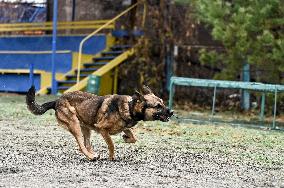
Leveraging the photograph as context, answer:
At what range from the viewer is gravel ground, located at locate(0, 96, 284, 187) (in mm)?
6391

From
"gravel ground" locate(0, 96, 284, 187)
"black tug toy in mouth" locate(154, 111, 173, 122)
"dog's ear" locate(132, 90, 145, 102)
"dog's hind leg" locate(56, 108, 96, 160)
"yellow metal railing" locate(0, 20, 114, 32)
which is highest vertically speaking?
"yellow metal railing" locate(0, 20, 114, 32)

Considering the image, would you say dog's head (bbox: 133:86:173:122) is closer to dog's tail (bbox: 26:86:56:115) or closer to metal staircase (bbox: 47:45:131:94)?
dog's tail (bbox: 26:86:56:115)

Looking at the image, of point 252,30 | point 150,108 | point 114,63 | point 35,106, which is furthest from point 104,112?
point 114,63

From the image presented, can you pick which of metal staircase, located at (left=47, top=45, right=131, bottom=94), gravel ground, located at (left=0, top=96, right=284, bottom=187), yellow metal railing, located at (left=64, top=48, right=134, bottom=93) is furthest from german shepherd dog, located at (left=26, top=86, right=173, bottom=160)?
metal staircase, located at (left=47, top=45, right=131, bottom=94)

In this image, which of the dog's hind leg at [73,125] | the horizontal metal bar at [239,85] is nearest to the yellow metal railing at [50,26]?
the horizontal metal bar at [239,85]

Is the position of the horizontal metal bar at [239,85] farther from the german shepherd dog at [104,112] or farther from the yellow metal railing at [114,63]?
the yellow metal railing at [114,63]

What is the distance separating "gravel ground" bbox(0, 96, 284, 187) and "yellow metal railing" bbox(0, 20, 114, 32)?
10973 mm

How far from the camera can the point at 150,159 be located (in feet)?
26.2

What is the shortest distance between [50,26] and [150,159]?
17.0m

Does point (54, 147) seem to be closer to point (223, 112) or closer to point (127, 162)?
point (127, 162)

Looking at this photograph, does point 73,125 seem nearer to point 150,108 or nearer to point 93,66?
point 150,108

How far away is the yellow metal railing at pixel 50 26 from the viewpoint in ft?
75.0

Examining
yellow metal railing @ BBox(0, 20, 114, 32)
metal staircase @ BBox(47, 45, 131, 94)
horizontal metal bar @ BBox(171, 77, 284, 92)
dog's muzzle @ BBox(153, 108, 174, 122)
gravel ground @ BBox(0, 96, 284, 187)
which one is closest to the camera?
gravel ground @ BBox(0, 96, 284, 187)

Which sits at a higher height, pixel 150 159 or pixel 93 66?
pixel 93 66
